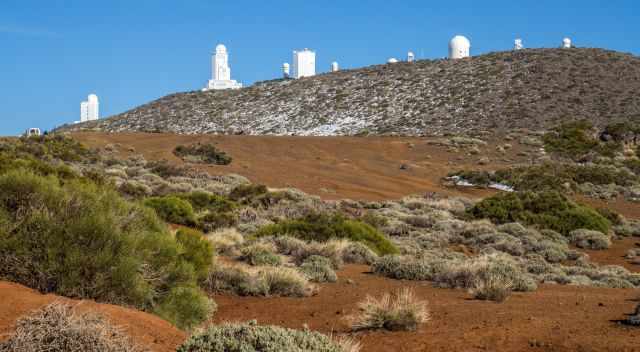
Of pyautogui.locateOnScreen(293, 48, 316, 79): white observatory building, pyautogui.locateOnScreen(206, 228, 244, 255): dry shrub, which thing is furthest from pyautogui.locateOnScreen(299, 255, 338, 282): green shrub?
pyautogui.locateOnScreen(293, 48, 316, 79): white observatory building

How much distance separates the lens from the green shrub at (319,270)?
10516mm

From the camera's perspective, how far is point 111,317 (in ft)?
18.4

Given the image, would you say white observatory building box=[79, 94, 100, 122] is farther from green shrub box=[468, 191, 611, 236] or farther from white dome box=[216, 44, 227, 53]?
green shrub box=[468, 191, 611, 236]

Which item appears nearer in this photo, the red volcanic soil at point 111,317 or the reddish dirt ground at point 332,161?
the red volcanic soil at point 111,317

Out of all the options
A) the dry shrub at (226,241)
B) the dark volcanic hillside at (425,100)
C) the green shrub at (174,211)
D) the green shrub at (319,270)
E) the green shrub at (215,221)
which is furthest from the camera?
the dark volcanic hillside at (425,100)

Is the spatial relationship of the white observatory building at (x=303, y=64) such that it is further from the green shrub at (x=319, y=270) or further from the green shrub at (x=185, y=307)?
the green shrub at (x=185, y=307)

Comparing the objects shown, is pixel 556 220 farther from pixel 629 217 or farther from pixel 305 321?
pixel 305 321

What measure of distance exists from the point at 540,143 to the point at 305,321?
3628 cm

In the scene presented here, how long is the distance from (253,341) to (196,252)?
4.48 meters

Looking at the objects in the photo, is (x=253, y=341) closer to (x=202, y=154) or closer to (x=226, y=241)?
(x=226, y=241)

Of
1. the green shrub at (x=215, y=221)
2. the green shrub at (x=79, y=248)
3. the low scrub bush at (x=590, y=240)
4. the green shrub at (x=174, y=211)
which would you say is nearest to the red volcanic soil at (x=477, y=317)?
the green shrub at (x=79, y=248)

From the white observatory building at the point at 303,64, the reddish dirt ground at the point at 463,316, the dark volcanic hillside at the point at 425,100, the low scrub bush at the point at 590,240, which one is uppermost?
the white observatory building at the point at 303,64

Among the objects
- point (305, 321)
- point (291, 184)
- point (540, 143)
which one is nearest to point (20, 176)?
point (305, 321)

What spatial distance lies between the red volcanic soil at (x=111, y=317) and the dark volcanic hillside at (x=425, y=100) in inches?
1822
